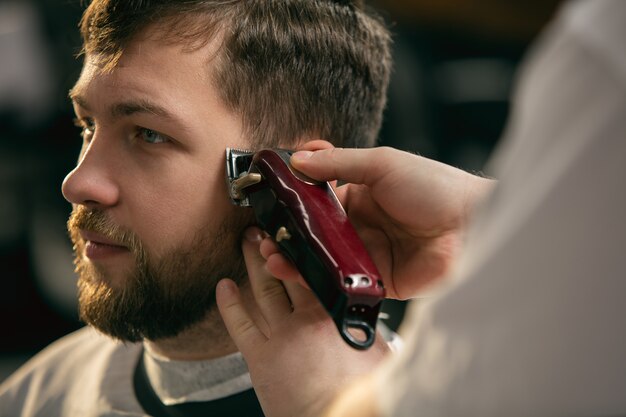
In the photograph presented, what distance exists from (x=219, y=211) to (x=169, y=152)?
14cm

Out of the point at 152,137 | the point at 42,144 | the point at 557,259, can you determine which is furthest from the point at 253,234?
the point at 42,144

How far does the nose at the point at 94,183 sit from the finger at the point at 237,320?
0.25 meters

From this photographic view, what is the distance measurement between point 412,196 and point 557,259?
1.98 feet

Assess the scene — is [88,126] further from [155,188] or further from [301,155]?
[301,155]

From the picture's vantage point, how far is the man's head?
122 cm

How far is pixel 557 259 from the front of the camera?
1.73 ft

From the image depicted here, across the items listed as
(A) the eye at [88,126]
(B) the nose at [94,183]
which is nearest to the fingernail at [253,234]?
(B) the nose at [94,183]

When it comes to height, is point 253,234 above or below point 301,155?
below

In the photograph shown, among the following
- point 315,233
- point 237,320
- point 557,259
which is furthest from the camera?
point 237,320

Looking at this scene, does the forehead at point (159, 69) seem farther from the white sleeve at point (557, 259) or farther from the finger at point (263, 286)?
the white sleeve at point (557, 259)

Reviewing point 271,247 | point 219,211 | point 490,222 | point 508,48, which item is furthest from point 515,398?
point 508,48

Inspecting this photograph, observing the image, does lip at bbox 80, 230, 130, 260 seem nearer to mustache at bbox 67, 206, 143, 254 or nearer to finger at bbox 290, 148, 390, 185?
mustache at bbox 67, 206, 143, 254

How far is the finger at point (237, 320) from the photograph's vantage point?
1.08 meters

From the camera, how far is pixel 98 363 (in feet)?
5.25
